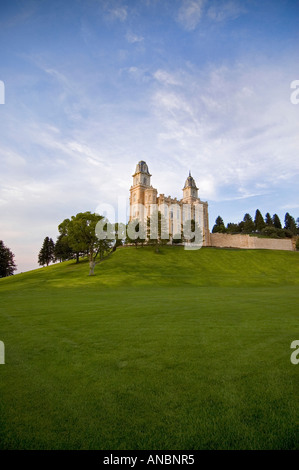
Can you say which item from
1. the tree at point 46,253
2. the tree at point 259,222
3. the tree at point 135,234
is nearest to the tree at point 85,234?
the tree at point 135,234

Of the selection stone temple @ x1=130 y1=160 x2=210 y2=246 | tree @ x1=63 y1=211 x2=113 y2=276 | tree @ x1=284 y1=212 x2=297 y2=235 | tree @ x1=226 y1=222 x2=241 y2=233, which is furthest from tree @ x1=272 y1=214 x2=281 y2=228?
tree @ x1=63 y1=211 x2=113 y2=276

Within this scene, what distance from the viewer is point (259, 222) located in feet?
469

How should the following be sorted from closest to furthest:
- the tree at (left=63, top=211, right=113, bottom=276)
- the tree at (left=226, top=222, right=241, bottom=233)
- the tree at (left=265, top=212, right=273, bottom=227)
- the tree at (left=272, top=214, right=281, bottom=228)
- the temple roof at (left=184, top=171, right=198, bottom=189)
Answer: the tree at (left=63, top=211, right=113, bottom=276) → the temple roof at (left=184, top=171, right=198, bottom=189) → the tree at (left=272, top=214, right=281, bottom=228) → the tree at (left=226, top=222, right=241, bottom=233) → the tree at (left=265, top=212, right=273, bottom=227)

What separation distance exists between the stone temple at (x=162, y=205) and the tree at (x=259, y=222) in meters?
41.7

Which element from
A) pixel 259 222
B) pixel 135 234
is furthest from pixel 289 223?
pixel 135 234

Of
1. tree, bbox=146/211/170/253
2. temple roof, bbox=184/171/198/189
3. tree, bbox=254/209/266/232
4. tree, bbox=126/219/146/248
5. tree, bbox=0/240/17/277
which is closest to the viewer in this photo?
tree, bbox=0/240/17/277

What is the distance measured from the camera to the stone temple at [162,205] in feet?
350

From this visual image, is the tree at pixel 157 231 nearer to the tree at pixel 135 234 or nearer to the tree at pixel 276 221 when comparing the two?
the tree at pixel 135 234

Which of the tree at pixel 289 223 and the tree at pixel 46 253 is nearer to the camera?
the tree at pixel 46 253

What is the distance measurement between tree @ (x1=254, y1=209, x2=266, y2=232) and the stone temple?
137ft

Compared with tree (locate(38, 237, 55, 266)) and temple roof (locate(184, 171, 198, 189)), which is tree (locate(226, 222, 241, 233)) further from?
tree (locate(38, 237, 55, 266))

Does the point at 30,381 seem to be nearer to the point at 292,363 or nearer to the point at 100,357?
the point at 100,357

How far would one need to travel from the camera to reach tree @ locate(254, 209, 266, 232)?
141 meters
